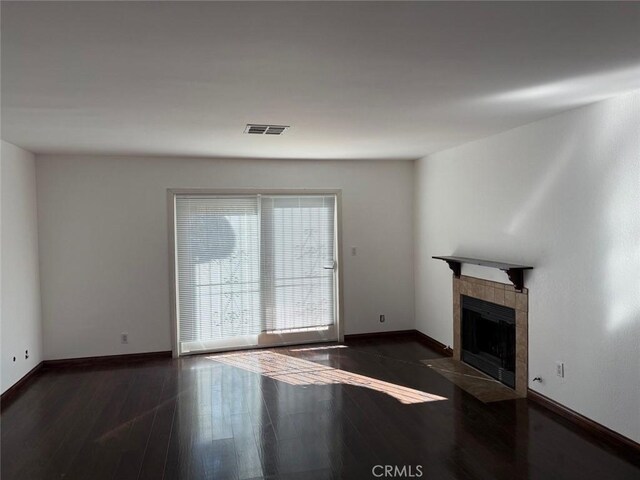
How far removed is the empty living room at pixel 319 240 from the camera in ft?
6.70

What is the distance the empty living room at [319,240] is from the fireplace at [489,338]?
3 centimetres

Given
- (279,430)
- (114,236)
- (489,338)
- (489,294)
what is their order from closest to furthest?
(279,430) → (489,294) → (489,338) → (114,236)

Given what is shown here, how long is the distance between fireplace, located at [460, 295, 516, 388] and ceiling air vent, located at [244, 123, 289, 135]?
8.59 ft

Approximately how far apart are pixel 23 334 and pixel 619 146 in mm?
5448

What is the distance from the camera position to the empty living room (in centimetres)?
204

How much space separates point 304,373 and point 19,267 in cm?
304

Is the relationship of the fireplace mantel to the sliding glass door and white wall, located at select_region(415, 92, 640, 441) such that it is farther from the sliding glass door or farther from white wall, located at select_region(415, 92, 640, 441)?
the sliding glass door

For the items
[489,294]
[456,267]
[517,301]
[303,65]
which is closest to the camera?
[303,65]

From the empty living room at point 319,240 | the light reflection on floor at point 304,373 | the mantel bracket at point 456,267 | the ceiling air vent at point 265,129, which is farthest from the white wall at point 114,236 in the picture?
the mantel bracket at point 456,267

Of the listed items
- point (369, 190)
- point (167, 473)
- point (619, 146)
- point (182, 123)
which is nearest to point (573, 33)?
point (619, 146)

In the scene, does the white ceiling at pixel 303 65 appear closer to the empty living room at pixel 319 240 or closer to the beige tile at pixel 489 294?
the empty living room at pixel 319 240

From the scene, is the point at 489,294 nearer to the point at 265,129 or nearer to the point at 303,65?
the point at 265,129

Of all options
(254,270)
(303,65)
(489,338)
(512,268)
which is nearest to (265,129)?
(303,65)

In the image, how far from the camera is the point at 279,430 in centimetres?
328
